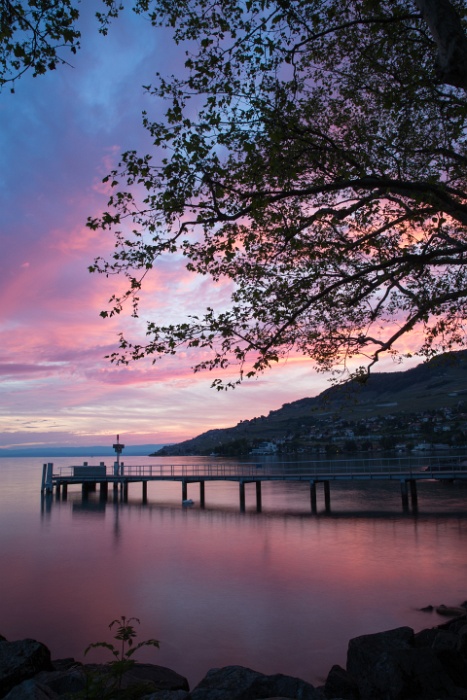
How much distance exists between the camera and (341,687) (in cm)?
958

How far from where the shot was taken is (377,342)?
490 inches

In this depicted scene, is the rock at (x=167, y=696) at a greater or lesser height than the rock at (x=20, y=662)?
greater

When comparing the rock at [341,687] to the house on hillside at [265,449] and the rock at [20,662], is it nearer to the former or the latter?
the rock at [20,662]

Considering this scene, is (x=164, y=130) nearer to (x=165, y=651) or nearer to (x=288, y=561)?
(x=165, y=651)

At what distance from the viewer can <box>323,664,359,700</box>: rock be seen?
31.1 feet

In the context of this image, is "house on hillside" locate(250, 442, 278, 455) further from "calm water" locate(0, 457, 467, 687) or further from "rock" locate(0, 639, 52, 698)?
"rock" locate(0, 639, 52, 698)

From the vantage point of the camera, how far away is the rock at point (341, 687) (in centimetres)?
948

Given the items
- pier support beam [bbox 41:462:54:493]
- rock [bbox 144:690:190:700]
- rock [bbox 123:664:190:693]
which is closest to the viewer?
rock [bbox 144:690:190:700]

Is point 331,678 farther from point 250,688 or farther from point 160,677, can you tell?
point 160,677

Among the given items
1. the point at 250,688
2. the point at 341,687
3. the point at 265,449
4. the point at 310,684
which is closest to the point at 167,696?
the point at 250,688

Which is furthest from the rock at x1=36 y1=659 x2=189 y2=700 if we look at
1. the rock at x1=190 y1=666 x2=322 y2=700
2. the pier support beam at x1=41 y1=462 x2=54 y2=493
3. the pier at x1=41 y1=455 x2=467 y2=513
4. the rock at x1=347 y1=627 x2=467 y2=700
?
the pier support beam at x1=41 y1=462 x2=54 y2=493

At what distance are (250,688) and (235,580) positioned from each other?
13923mm

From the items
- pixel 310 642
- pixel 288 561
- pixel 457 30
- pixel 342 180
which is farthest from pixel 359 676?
pixel 288 561

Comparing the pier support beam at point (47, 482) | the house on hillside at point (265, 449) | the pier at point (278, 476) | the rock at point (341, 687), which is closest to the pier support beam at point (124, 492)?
the pier at point (278, 476)
